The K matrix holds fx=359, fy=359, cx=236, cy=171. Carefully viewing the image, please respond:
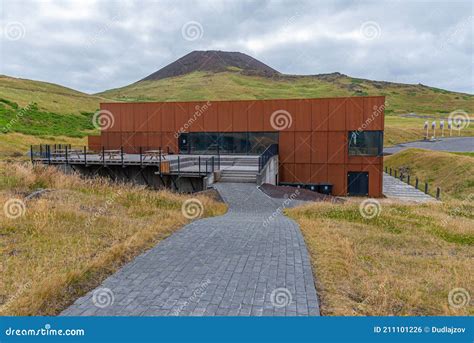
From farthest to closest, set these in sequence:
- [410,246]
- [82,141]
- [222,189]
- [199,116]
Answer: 1. [82,141]
2. [199,116]
3. [222,189]
4. [410,246]

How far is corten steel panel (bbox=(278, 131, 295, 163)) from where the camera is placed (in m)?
28.6

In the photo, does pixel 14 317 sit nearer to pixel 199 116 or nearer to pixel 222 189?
pixel 222 189

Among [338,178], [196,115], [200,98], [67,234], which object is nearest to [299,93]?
[200,98]

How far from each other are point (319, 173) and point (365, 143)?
13.6 ft

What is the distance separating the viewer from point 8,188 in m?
12.9

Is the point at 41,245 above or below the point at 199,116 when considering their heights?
below

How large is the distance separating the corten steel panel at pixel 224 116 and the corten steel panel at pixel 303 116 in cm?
531

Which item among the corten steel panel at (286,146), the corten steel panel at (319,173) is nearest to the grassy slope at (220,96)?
the corten steel panel at (286,146)

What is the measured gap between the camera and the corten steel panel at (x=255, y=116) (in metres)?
29.0

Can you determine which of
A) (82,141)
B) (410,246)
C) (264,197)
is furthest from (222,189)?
(82,141)

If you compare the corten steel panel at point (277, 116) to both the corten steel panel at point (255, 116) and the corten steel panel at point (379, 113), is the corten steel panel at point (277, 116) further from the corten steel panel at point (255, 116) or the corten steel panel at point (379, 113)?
the corten steel panel at point (379, 113)

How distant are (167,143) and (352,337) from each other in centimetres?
2796

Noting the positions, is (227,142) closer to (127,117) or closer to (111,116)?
(127,117)

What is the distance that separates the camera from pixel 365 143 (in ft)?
90.3
